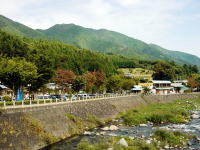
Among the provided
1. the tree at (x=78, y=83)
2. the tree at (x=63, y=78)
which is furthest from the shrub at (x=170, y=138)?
the tree at (x=63, y=78)

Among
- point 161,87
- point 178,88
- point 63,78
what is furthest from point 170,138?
point 178,88

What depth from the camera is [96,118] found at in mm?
52125

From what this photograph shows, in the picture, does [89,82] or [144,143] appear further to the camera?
[89,82]

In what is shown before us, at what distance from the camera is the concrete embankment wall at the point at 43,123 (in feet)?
96.4

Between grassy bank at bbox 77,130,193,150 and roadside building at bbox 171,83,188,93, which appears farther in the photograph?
roadside building at bbox 171,83,188,93

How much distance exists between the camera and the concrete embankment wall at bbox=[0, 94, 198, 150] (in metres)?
29.4

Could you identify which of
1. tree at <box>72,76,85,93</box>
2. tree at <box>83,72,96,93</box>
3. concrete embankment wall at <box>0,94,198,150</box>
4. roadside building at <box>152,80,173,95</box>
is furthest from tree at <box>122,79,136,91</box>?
concrete embankment wall at <box>0,94,198,150</box>

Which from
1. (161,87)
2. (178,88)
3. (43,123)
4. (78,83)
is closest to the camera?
(43,123)

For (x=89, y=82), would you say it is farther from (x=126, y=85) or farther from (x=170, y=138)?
(x=170, y=138)

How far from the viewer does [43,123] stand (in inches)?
1423

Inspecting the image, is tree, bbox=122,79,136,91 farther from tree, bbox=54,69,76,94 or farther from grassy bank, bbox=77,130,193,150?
grassy bank, bbox=77,130,193,150

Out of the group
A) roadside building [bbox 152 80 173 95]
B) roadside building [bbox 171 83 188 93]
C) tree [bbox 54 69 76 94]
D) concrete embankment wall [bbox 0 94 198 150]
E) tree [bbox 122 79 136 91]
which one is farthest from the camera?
roadside building [bbox 171 83 188 93]

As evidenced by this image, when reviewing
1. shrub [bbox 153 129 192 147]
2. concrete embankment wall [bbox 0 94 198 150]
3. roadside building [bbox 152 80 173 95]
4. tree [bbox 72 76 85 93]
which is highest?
tree [bbox 72 76 85 93]

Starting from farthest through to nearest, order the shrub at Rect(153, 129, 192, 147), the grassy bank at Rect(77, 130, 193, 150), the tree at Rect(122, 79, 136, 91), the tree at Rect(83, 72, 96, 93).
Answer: the tree at Rect(122, 79, 136, 91), the tree at Rect(83, 72, 96, 93), the shrub at Rect(153, 129, 192, 147), the grassy bank at Rect(77, 130, 193, 150)
